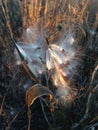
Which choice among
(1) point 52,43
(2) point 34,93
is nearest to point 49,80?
(1) point 52,43

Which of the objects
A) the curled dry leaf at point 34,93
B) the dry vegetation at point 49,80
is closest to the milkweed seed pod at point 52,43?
the dry vegetation at point 49,80

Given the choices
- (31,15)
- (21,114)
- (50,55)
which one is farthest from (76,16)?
(21,114)

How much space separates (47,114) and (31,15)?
676mm

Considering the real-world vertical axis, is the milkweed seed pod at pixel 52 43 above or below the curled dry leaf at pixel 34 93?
above

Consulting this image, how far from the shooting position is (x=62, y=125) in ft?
5.71

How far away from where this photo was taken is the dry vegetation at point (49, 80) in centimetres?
178

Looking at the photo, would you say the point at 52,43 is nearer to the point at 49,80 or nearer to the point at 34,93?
the point at 49,80

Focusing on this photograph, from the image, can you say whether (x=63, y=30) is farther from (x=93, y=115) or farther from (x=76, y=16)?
(x=93, y=115)

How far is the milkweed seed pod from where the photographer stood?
1.84 m

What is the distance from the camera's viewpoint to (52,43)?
199 cm

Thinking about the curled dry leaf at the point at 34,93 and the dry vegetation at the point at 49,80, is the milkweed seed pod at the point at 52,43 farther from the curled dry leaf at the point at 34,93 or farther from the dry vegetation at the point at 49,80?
the curled dry leaf at the point at 34,93

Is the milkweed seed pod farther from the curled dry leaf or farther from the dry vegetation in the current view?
the curled dry leaf

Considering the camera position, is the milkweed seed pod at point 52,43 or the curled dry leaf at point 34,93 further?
the milkweed seed pod at point 52,43

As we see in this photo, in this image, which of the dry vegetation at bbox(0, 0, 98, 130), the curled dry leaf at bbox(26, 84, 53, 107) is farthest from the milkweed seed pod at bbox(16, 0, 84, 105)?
the curled dry leaf at bbox(26, 84, 53, 107)
